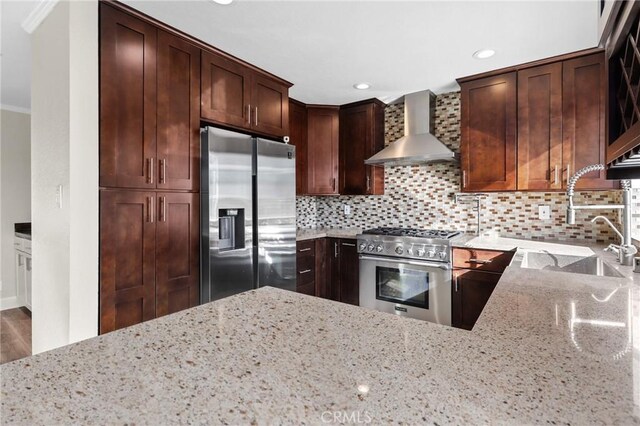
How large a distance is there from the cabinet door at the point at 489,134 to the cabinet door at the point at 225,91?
6.15 feet

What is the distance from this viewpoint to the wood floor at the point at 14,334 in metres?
2.77

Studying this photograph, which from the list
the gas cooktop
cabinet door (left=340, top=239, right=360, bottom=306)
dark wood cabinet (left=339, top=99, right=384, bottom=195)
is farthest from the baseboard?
the gas cooktop

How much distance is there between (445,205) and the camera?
132 inches

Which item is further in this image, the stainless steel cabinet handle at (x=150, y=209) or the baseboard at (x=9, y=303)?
the baseboard at (x=9, y=303)

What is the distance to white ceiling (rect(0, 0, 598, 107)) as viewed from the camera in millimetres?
1871

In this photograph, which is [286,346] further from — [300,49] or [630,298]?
[300,49]

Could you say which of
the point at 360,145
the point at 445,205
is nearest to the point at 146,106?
the point at 360,145

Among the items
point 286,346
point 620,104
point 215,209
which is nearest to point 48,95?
point 215,209

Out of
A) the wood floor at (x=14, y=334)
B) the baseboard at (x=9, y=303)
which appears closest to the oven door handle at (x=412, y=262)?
the wood floor at (x=14, y=334)

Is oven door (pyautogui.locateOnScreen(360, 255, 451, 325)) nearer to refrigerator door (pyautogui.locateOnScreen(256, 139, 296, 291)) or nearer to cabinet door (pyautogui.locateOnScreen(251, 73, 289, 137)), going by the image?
refrigerator door (pyautogui.locateOnScreen(256, 139, 296, 291))

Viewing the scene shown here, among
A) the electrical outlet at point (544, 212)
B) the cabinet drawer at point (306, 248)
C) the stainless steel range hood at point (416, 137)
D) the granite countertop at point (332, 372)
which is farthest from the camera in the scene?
the cabinet drawer at point (306, 248)

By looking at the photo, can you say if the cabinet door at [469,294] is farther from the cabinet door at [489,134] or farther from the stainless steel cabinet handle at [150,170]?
the stainless steel cabinet handle at [150,170]

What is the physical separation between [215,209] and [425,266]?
1787 mm

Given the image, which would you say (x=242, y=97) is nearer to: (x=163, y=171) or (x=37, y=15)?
(x=163, y=171)
